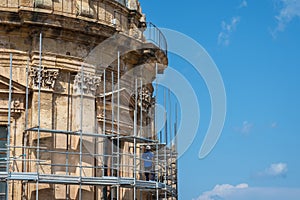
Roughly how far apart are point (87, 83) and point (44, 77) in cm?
127

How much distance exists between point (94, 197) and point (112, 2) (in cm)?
551

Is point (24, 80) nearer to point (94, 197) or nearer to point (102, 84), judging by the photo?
point (102, 84)

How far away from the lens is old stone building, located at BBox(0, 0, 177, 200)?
17.6 metres

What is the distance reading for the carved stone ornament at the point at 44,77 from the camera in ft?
59.3

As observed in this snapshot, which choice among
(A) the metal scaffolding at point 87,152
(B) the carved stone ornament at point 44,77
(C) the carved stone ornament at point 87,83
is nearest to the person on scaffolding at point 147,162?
(A) the metal scaffolding at point 87,152

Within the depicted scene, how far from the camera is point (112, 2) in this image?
20.2 metres

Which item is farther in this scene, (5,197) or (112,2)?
(112,2)

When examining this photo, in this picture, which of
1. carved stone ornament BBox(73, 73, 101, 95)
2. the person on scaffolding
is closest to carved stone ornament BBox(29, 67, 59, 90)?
carved stone ornament BBox(73, 73, 101, 95)

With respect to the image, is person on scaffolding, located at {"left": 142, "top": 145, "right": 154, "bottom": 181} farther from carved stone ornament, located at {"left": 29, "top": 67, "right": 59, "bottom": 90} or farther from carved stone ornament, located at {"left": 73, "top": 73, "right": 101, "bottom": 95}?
carved stone ornament, located at {"left": 29, "top": 67, "right": 59, "bottom": 90}

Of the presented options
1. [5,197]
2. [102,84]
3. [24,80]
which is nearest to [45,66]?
[24,80]

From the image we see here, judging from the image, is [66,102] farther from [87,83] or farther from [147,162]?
[147,162]

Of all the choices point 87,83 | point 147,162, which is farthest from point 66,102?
point 147,162

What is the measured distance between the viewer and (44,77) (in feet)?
59.9

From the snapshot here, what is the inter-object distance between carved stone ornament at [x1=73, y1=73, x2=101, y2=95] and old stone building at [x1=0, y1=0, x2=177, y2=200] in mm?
26
